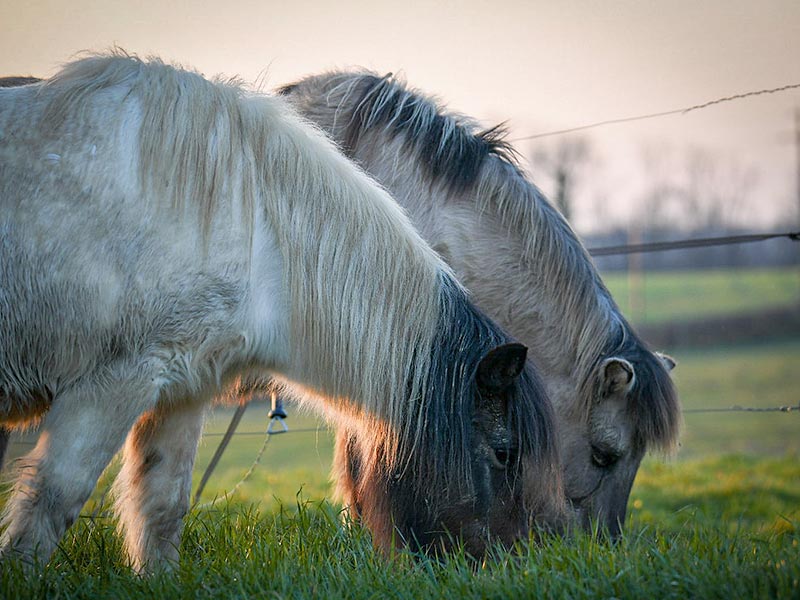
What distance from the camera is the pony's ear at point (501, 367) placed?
3.21 m

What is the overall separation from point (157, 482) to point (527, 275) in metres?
2.15

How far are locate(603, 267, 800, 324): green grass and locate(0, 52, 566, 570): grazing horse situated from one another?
55.8 ft

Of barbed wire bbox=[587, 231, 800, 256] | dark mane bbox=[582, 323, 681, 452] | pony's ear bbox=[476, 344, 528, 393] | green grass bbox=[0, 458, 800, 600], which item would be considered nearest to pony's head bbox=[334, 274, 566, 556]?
pony's ear bbox=[476, 344, 528, 393]

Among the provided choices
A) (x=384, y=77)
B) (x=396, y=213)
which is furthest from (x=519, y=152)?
(x=396, y=213)

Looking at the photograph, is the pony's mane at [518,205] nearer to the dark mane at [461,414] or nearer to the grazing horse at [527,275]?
the grazing horse at [527,275]

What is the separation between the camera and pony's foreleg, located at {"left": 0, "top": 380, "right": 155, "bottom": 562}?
2863mm

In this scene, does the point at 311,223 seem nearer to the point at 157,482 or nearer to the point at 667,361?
the point at 157,482

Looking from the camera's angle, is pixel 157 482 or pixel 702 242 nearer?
pixel 157 482

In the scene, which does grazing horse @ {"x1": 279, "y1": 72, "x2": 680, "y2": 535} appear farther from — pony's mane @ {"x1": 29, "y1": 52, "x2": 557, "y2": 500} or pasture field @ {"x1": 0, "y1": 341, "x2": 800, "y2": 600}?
pony's mane @ {"x1": 29, "y1": 52, "x2": 557, "y2": 500}

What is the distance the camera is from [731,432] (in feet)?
48.0

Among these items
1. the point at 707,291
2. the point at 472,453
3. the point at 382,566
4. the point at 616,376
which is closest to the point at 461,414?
the point at 472,453

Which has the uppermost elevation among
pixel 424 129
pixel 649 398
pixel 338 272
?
pixel 424 129

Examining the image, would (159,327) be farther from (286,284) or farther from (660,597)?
(660,597)

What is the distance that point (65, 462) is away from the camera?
2.86 m
